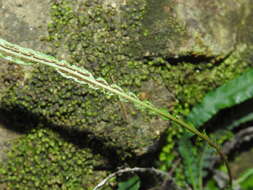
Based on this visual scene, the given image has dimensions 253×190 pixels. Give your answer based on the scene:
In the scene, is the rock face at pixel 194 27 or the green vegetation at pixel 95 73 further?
the rock face at pixel 194 27

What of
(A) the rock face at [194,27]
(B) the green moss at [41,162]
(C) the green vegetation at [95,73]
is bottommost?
(B) the green moss at [41,162]

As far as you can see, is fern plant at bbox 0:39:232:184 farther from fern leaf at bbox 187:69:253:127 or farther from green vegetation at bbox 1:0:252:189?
fern leaf at bbox 187:69:253:127

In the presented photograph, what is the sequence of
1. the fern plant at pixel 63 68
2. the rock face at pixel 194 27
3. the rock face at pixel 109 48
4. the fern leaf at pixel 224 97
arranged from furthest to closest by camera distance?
the fern leaf at pixel 224 97, the rock face at pixel 194 27, the rock face at pixel 109 48, the fern plant at pixel 63 68

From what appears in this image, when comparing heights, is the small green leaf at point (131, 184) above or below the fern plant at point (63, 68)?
below

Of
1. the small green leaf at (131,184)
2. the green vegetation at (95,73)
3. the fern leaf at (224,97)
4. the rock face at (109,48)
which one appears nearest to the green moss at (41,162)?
the green vegetation at (95,73)

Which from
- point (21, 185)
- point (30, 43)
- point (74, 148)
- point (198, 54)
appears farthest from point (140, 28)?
point (21, 185)

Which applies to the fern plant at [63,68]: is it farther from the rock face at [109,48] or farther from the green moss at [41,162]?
the green moss at [41,162]

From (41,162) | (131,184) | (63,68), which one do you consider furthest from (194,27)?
(41,162)

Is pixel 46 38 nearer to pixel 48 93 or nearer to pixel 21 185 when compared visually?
pixel 48 93
